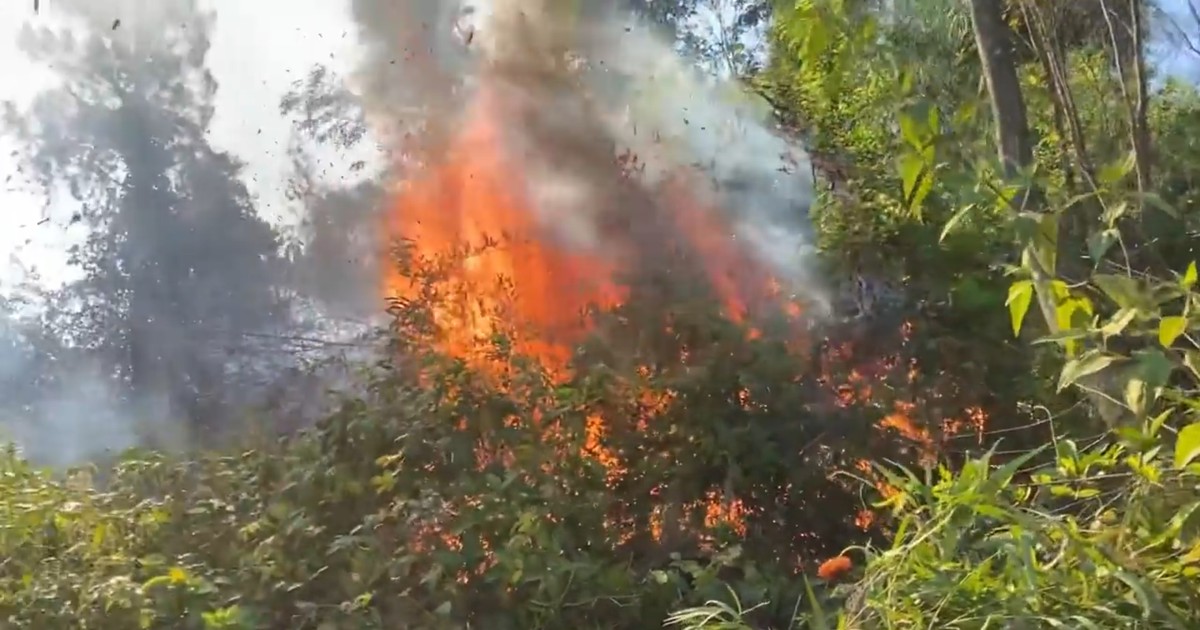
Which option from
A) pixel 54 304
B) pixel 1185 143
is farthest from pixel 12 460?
pixel 1185 143

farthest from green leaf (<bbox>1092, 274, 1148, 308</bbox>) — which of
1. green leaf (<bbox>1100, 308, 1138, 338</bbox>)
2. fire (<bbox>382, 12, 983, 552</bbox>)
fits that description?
fire (<bbox>382, 12, 983, 552</bbox>)

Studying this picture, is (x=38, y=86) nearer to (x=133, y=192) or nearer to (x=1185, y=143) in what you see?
(x=133, y=192)

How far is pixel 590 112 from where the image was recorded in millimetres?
2121

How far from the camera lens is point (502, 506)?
5.36ft

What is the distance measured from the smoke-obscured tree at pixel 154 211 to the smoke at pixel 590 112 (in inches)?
13.6

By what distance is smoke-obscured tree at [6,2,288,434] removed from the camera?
6.59ft

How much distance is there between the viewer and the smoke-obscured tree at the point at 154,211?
6.59ft

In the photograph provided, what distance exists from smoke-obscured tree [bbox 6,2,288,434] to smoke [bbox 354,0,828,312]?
1.13 feet

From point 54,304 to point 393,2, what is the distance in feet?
2.84

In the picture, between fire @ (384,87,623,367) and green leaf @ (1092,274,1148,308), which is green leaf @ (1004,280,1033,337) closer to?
green leaf @ (1092,274,1148,308)

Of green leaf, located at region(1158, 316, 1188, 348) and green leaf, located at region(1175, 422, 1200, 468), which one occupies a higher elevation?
green leaf, located at region(1158, 316, 1188, 348)

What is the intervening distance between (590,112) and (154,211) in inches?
33.9

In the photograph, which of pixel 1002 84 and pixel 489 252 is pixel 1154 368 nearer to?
pixel 1002 84

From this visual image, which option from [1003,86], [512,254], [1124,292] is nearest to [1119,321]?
[1124,292]
